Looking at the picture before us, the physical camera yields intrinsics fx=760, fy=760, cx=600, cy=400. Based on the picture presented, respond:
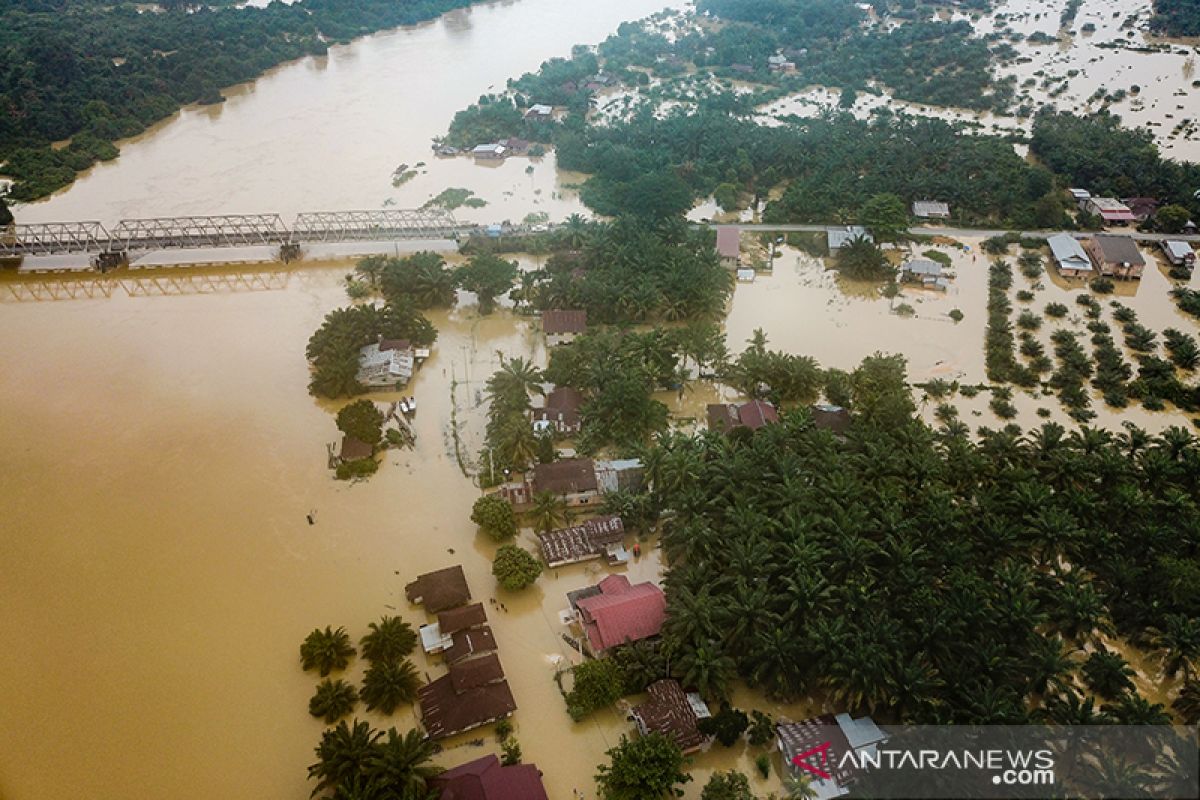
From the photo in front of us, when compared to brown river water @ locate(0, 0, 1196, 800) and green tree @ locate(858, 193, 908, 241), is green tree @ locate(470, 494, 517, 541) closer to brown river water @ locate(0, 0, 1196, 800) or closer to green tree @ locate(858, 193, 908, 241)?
brown river water @ locate(0, 0, 1196, 800)

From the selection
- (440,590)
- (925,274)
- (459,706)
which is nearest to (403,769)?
(459,706)

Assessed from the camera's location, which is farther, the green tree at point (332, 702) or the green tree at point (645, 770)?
the green tree at point (332, 702)

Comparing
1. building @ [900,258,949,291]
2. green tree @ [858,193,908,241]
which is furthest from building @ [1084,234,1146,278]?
green tree @ [858,193,908,241]

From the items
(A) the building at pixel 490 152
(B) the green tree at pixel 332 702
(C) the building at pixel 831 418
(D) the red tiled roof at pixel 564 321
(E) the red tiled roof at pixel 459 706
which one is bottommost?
(B) the green tree at pixel 332 702

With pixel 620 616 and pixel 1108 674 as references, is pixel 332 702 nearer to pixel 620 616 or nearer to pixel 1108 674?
pixel 620 616

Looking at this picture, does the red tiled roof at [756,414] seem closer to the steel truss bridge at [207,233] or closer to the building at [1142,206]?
the steel truss bridge at [207,233]

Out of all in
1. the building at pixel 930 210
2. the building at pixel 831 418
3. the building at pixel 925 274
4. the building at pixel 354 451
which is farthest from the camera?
the building at pixel 930 210

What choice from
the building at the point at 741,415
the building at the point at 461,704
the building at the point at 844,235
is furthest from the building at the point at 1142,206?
the building at the point at 461,704
